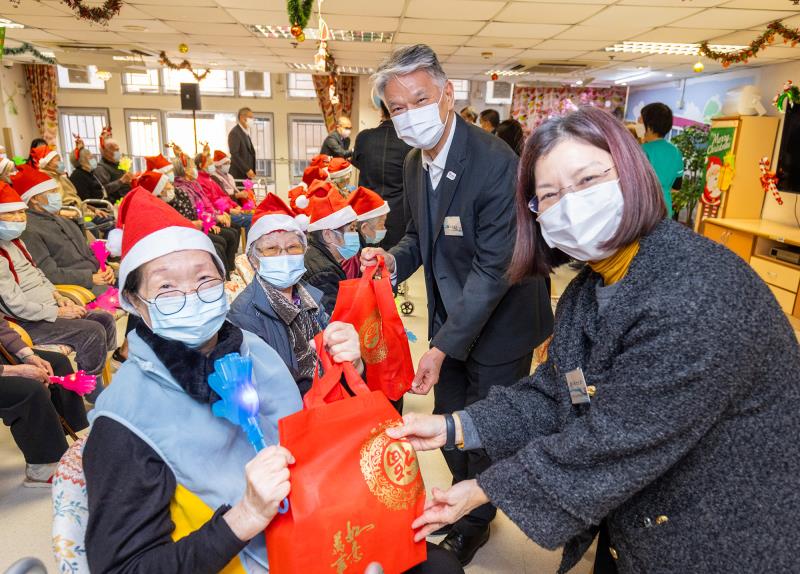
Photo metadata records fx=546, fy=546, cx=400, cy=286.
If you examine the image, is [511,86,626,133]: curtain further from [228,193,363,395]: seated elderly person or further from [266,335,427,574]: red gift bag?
[266,335,427,574]: red gift bag

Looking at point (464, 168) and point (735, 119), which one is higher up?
point (735, 119)

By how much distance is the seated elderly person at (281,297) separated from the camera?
6.30 ft

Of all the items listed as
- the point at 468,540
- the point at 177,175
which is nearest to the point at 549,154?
the point at 468,540

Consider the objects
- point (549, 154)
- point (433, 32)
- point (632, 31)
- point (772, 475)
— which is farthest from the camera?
point (433, 32)

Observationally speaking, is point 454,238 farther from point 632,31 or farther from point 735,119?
point 735,119

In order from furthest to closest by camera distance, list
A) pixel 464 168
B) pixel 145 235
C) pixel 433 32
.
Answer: pixel 433 32 → pixel 464 168 → pixel 145 235

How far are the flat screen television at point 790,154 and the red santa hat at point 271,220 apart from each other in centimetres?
667

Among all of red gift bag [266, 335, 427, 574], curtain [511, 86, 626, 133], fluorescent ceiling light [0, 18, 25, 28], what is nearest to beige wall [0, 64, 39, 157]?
fluorescent ceiling light [0, 18, 25, 28]

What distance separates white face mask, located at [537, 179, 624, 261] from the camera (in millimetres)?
1049

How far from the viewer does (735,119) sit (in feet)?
23.9

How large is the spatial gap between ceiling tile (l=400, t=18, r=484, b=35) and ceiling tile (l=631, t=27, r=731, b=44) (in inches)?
81.1

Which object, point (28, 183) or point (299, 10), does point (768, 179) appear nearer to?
point (299, 10)

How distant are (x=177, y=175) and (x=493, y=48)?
15.5ft

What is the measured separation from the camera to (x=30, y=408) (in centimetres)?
254
